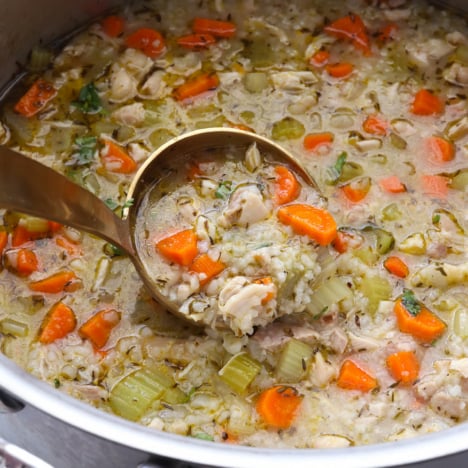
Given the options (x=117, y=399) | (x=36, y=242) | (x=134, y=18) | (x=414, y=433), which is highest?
(x=134, y=18)

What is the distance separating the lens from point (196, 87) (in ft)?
10.5

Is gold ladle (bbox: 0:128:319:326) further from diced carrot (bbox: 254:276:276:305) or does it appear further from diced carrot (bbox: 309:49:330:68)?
diced carrot (bbox: 309:49:330:68)

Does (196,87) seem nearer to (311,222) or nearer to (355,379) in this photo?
(311,222)

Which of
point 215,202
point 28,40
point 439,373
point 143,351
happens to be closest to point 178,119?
point 215,202

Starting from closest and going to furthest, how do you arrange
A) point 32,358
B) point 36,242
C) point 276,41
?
point 32,358 → point 36,242 → point 276,41

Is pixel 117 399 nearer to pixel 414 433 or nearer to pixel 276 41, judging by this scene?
pixel 414 433

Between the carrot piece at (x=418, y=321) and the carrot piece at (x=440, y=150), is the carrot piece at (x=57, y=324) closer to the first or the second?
the carrot piece at (x=418, y=321)

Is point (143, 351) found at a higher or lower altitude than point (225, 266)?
lower

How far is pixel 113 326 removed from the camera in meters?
2.65

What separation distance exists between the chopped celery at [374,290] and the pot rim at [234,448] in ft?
2.45

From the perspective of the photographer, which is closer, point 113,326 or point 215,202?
point 113,326

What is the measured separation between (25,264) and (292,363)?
989mm

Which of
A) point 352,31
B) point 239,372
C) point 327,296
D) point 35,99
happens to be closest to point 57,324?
point 239,372

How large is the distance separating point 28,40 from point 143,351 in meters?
1.50
